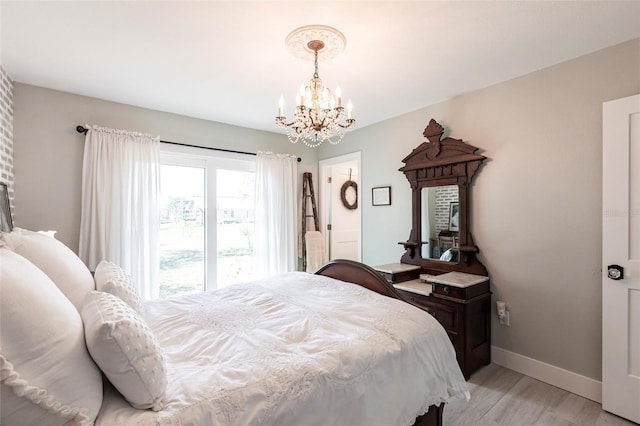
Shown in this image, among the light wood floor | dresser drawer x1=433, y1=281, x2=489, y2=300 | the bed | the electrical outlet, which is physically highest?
the bed

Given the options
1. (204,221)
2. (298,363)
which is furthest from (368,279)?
(204,221)

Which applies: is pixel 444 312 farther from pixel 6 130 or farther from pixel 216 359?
pixel 6 130

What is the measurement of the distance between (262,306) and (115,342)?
1.03m

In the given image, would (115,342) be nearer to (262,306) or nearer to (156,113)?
(262,306)

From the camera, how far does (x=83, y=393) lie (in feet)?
2.68

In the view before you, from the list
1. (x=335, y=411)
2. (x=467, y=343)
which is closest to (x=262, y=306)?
(x=335, y=411)

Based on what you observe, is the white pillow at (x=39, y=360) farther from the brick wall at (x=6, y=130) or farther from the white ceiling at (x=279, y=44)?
the brick wall at (x=6, y=130)

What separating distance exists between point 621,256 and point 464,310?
42.7 inches

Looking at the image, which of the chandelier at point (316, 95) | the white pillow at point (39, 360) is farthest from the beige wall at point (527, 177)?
the white pillow at point (39, 360)

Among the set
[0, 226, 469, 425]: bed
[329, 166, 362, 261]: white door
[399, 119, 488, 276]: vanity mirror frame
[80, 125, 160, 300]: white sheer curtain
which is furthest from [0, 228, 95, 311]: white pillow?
[329, 166, 362, 261]: white door

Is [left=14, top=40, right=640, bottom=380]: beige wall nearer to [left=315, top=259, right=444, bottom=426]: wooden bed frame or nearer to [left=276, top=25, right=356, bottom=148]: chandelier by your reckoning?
[left=315, top=259, right=444, bottom=426]: wooden bed frame

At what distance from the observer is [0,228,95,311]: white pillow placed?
1.17 metres

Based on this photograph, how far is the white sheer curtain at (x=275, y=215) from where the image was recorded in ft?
13.2

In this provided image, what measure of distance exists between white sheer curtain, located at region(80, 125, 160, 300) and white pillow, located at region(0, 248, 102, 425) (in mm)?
2364
